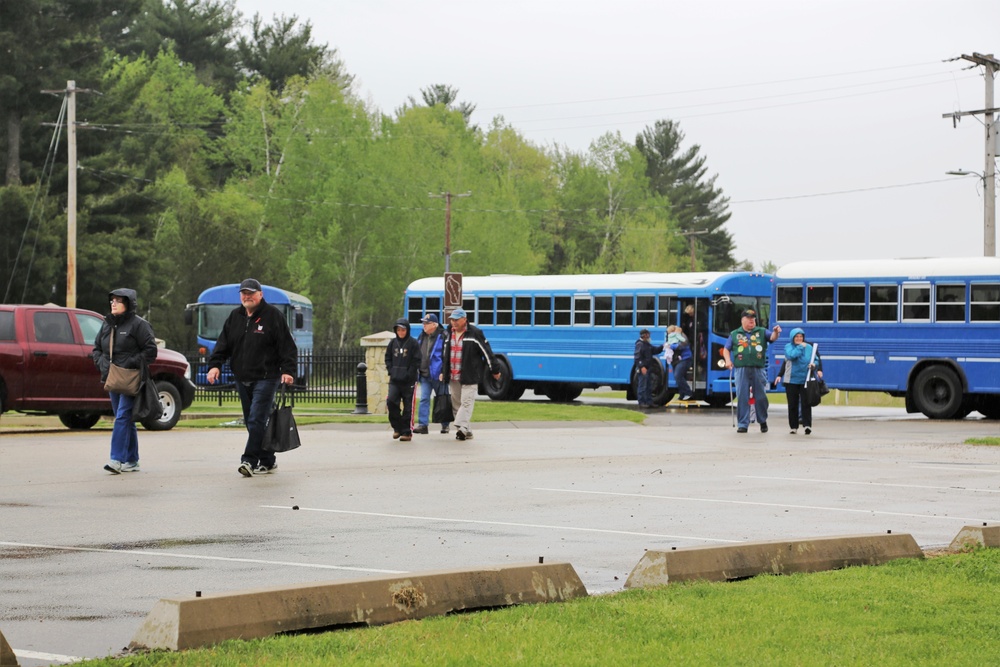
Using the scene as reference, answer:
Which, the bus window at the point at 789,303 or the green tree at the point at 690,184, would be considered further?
the green tree at the point at 690,184

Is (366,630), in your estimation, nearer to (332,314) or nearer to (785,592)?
(785,592)

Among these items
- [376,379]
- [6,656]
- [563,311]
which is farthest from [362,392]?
[6,656]

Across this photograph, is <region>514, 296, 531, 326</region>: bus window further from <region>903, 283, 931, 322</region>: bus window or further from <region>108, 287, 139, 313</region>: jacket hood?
<region>108, 287, 139, 313</region>: jacket hood

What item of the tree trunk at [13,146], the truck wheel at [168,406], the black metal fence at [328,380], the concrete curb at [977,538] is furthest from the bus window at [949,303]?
the tree trunk at [13,146]

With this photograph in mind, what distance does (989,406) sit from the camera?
32.3 meters

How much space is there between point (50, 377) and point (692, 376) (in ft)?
57.5

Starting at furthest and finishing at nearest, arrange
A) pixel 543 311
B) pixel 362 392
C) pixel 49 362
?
pixel 543 311 → pixel 362 392 → pixel 49 362

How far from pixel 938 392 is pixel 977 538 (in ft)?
75.1

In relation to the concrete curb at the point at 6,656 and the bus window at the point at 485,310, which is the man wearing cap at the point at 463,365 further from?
the bus window at the point at 485,310

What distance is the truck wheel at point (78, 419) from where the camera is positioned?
24.7 metres

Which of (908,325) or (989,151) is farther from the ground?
(989,151)

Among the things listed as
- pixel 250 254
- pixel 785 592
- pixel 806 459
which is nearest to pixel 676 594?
pixel 785 592

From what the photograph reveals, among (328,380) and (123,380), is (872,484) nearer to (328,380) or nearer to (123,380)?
(123,380)

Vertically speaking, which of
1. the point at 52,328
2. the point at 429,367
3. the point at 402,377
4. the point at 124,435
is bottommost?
the point at 124,435
